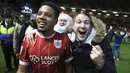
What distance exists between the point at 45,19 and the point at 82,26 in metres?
0.40

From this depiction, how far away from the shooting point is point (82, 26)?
3334 mm

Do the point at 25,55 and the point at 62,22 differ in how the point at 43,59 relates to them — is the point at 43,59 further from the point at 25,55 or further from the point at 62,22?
the point at 62,22

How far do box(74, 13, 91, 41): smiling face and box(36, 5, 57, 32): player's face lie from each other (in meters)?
0.25

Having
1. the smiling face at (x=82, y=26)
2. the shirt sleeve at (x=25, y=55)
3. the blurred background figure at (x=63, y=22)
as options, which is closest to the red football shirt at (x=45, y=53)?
the shirt sleeve at (x=25, y=55)

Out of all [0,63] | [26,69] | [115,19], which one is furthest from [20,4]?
[26,69]

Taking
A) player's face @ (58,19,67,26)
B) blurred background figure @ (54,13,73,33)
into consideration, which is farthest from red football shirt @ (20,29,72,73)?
player's face @ (58,19,67,26)

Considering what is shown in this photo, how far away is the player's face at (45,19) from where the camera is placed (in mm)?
3287

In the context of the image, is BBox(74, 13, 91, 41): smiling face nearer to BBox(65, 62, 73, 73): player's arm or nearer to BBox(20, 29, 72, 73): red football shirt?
BBox(20, 29, 72, 73): red football shirt

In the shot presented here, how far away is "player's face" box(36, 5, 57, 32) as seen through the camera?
3.29 m

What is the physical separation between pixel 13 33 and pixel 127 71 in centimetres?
407

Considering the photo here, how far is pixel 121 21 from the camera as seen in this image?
48969 mm

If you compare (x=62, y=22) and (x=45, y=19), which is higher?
(x=45, y=19)

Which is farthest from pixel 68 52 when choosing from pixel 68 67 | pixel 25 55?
pixel 25 55

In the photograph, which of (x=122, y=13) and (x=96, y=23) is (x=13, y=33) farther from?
(x=122, y=13)
